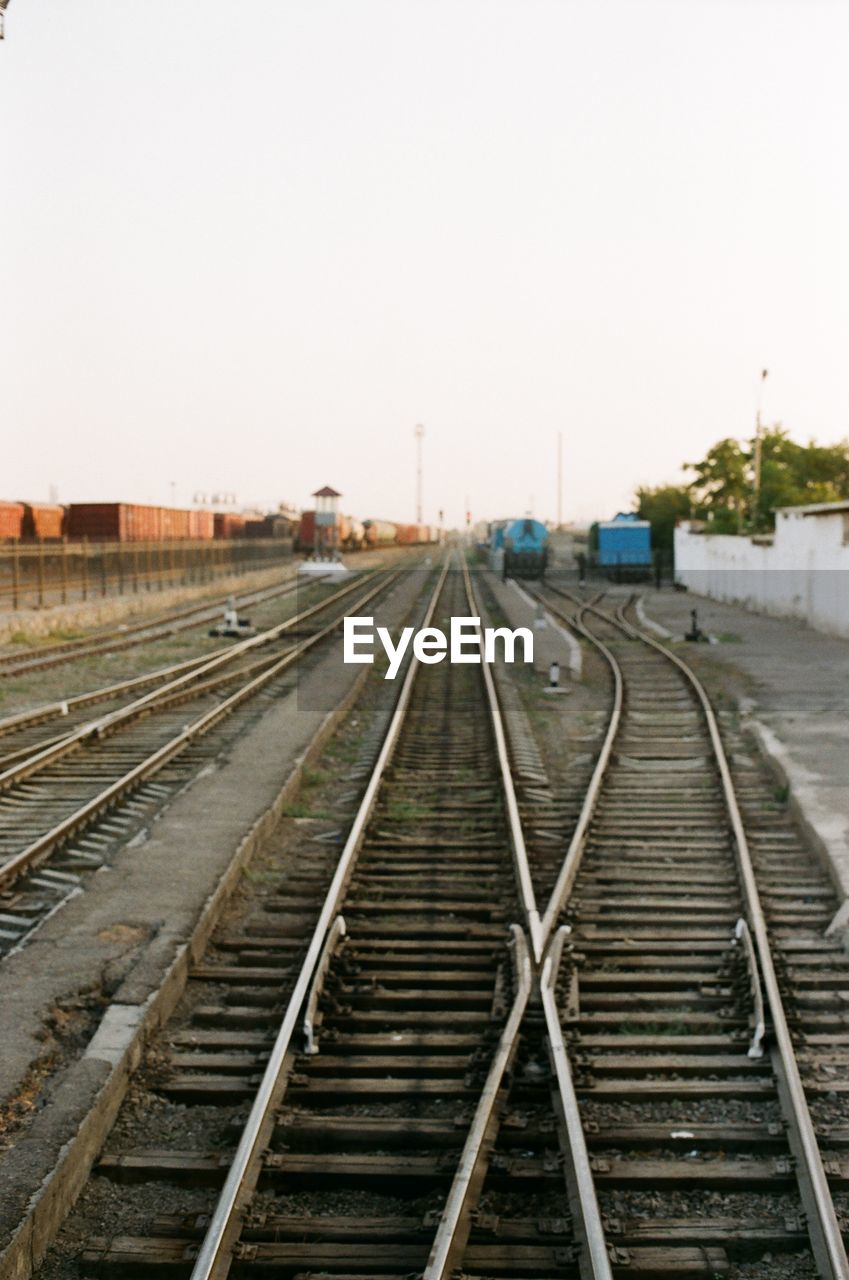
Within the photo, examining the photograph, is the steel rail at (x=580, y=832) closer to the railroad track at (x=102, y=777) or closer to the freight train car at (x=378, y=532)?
the railroad track at (x=102, y=777)

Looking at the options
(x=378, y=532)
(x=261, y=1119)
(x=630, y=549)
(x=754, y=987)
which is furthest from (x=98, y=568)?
(x=378, y=532)

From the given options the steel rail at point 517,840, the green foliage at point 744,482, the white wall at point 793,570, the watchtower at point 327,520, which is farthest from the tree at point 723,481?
the steel rail at point 517,840

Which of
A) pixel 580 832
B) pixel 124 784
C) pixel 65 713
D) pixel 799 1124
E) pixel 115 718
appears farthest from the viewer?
pixel 65 713

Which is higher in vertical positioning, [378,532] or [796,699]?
[378,532]

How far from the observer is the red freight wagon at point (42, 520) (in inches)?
1822

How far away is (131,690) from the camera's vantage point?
65.2ft

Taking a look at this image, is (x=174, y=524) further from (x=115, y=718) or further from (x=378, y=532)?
(x=378, y=532)

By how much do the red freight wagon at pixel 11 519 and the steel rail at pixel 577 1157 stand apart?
38.5 m

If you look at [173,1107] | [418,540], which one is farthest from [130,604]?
[418,540]

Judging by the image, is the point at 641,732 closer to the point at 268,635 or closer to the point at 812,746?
the point at 812,746

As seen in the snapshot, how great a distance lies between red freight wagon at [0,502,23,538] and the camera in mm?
42375

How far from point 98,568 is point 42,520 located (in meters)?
10.9

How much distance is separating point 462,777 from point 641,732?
3.76 metres

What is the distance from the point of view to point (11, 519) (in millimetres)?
43469
